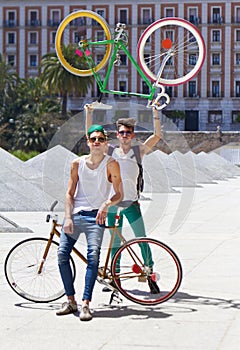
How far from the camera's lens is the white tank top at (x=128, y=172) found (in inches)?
288

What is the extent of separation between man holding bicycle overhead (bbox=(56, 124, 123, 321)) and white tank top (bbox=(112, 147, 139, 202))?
0.56m

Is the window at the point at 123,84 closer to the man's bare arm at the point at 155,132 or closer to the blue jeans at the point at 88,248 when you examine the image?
the man's bare arm at the point at 155,132

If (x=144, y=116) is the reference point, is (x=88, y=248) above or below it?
below

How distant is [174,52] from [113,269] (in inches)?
115

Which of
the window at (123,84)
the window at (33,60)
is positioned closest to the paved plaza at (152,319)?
the window at (123,84)

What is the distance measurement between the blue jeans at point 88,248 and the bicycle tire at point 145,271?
388 millimetres

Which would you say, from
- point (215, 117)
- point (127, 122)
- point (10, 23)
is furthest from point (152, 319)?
point (10, 23)

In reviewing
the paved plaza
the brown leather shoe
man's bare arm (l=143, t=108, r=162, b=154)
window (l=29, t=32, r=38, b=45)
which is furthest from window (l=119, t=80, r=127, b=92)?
the brown leather shoe

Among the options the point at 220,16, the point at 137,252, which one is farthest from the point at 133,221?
the point at 220,16

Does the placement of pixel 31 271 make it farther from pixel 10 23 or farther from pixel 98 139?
pixel 10 23

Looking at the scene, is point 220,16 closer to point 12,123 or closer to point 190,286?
point 12,123

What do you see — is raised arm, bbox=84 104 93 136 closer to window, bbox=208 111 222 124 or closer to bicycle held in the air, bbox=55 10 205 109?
bicycle held in the air, bbox=55 10 205 109

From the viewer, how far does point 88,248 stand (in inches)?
255

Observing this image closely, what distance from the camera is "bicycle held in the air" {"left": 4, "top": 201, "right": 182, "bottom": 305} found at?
689cm
